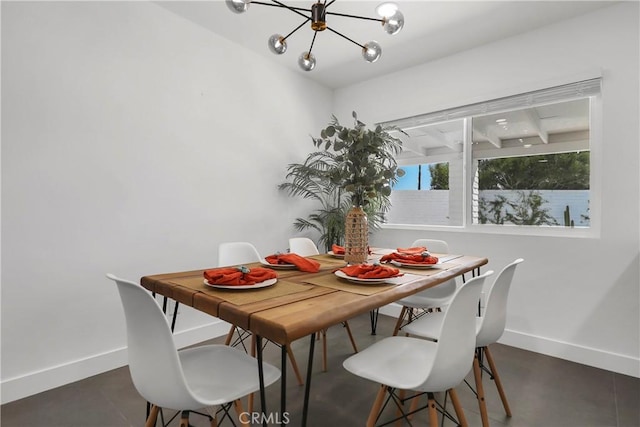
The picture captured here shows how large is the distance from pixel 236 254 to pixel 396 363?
4.31 feet

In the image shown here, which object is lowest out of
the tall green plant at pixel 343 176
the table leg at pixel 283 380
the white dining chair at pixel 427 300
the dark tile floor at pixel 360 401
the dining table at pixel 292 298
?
the dark tile floor at pixel 360 401

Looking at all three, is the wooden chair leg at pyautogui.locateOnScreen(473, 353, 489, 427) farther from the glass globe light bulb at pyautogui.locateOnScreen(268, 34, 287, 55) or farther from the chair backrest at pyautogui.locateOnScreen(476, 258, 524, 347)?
the glass globe light bulb at pyautogui.locateOnScreen(268, 34, 287, 55)

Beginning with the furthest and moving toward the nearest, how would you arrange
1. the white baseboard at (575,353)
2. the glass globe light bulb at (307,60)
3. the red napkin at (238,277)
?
the white baseboard at (575,353) < the glass globe light bulb at (307,60) < the red napkin at (238,277)

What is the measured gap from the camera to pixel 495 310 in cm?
156

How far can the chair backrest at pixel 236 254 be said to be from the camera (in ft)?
7.25

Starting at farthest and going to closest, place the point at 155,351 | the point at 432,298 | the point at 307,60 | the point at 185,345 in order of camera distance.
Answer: the point at 185,345
the point at 432,298
the point at 307,60
the point at 155,351

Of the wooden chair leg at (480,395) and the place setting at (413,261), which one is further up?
the place setting at (413,261)

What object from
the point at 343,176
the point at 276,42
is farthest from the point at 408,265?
the point at 276,42

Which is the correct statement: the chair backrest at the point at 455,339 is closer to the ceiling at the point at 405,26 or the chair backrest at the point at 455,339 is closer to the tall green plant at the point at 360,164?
the tall green plant at the point at 360,164

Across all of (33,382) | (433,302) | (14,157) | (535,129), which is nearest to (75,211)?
(14,157)

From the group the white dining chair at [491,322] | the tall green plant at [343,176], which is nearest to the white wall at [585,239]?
the tall green plant at [343,176]

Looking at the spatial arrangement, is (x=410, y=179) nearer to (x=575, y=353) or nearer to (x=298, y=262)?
(x=575, y=353)

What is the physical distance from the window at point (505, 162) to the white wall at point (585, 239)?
147 mm

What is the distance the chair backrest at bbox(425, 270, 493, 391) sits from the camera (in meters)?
1.10
